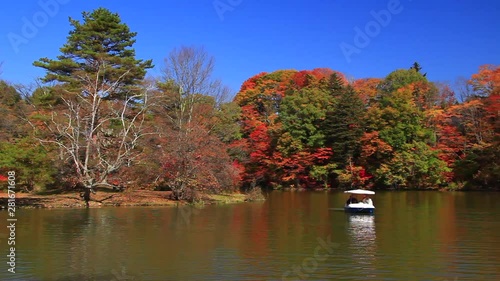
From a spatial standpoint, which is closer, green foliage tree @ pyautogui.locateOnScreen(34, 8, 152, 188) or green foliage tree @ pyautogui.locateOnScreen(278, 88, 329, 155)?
green foliage tree @ pyautogui.locateOnScreen(34, 8, 152, 188)

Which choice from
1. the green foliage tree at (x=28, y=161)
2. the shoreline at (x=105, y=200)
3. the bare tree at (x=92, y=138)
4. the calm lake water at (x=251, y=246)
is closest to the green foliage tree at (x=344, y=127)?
the shoreline at (x=105, y=200)

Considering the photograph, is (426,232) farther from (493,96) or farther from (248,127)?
(248,127)

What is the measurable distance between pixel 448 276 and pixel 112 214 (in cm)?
1711

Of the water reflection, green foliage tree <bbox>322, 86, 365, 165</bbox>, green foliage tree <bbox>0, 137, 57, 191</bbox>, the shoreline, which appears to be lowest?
the water reflection

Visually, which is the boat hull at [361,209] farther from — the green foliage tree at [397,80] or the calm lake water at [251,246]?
the green foliage tree at [397,80]

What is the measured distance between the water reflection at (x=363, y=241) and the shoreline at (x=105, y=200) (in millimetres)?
11027

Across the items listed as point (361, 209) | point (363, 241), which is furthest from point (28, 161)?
point (363, 241)

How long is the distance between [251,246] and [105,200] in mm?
15828

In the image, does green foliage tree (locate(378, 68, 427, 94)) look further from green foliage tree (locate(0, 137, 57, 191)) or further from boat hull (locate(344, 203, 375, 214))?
green foliage tree (locate(0, 137, 57, 191))

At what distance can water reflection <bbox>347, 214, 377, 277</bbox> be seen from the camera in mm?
12293

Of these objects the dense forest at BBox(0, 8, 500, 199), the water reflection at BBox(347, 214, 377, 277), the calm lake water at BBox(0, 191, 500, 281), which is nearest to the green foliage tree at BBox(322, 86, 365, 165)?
the dense forest at BBox(0, 8, 500, 199)

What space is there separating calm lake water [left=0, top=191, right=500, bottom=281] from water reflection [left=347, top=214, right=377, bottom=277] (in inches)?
1.2

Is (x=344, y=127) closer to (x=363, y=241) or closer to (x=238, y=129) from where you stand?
(x=238, y=129)

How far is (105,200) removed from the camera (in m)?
27.9
